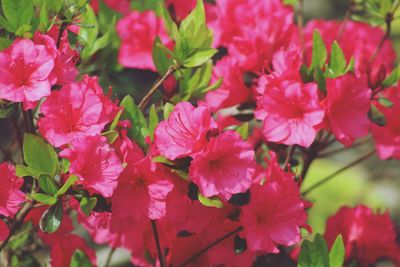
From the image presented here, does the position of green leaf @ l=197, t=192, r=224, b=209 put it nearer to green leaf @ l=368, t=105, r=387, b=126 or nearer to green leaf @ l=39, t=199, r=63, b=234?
green leaf @ l=39, t=199, r=63, b=234

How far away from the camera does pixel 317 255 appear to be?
1.47 m

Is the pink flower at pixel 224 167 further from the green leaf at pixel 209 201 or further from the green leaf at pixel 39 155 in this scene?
the green leaf at pixel 39 155

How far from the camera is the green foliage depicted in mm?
1462

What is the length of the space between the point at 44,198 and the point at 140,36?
843 millimetres

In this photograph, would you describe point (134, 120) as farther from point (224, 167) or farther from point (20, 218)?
point (20, 218)

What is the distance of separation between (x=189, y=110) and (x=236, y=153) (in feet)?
0.40

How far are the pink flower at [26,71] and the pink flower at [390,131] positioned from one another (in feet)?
2.91

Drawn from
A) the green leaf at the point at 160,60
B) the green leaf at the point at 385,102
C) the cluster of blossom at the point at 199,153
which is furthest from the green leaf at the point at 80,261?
the green leaf at the point at 385,102

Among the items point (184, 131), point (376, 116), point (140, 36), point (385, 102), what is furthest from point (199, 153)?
point (140, 36)

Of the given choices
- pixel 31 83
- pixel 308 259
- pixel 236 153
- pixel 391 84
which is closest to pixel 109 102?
pixel 31 83

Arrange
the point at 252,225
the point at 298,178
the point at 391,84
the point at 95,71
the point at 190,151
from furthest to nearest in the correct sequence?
the point at 95,71, the point at 391,84, the point at 298,178, the point at 252,225, the point at 190,151

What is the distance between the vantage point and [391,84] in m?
1.77

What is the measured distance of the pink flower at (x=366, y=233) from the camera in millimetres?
1821

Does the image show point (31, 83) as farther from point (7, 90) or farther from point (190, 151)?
point (190, 151)
